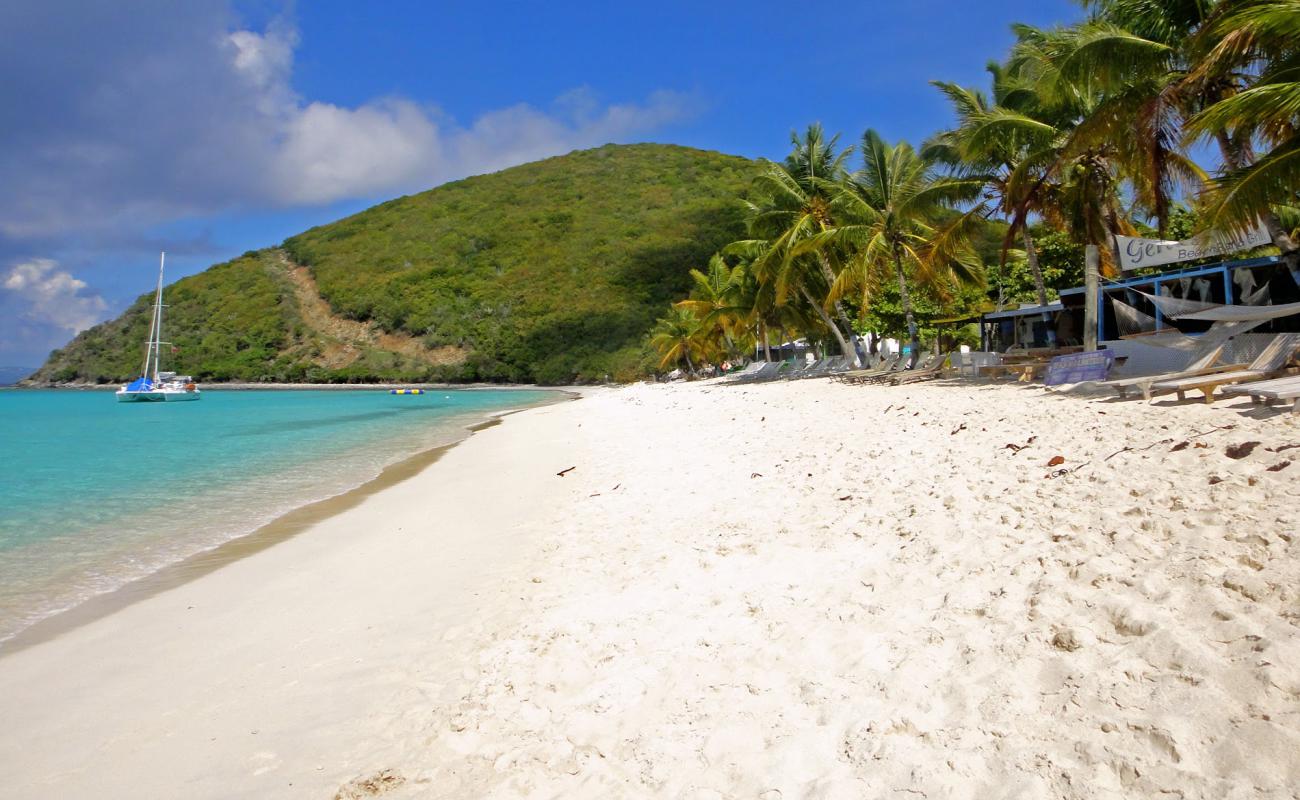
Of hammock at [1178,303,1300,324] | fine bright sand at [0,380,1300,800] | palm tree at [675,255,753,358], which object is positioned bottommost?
fine bright sand at [0,380,1300,800]

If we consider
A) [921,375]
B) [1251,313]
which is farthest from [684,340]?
[1251,313]

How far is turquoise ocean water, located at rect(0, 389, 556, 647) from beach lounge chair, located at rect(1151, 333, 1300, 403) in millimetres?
9898

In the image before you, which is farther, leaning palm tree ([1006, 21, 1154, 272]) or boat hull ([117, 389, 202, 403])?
boat hull ([117, 389, 202, 403])

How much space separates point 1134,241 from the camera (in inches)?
549

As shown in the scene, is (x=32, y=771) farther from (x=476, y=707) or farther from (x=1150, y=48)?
(x=1150, y=48)

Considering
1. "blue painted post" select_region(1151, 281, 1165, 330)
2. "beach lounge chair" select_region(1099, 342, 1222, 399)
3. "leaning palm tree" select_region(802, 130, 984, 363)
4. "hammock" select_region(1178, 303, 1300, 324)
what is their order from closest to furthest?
"beach lounge chair" select_region(1099, 342, 1222, 399) → "hammock" select_region(1178, 303, 1300, 324) → "blue painted post" select_region(1151, 281, 1165, 330) → "leaning palm tree" select_region(802, 130, 984, 363)

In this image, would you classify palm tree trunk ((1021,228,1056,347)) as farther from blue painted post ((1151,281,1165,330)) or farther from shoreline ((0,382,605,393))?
shoreline ((0,382,605,393))

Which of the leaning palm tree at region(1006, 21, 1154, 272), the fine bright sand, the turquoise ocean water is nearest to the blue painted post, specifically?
the leaning palm tree at region(1006, 21, 1154, 272)

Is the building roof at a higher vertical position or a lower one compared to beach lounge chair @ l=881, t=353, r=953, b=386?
higher

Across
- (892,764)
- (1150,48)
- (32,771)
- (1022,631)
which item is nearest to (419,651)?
(32,771)

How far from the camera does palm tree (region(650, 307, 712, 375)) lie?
41562mm

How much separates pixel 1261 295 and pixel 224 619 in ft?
51.8

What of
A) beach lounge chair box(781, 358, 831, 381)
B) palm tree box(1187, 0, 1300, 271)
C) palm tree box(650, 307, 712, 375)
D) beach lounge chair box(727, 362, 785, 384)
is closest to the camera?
palm tree box(1187, 0, 1300, 271)

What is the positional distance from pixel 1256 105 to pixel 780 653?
7.39 m
